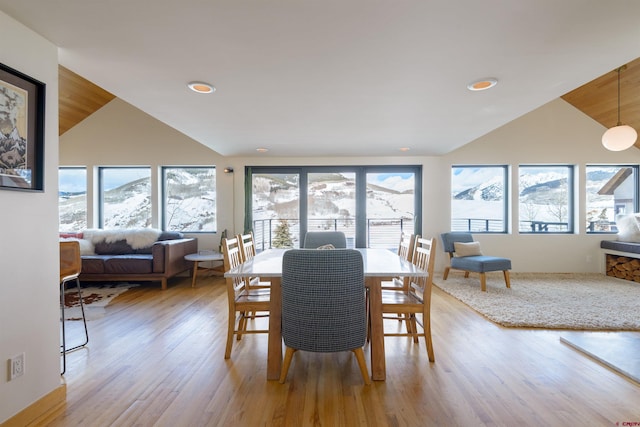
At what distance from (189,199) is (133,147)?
1.33 m

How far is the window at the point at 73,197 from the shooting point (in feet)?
18.5

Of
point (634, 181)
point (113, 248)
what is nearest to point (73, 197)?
point (113, 248)

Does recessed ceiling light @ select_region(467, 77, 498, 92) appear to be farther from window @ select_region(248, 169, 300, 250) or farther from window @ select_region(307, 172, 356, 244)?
window @ select_region(248, 169, 300, 250)

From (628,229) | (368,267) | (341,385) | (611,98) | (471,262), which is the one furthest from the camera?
(628,229)

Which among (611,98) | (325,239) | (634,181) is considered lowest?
(325,239)

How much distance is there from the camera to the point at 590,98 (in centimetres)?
496

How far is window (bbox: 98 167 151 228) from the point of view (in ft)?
18.5

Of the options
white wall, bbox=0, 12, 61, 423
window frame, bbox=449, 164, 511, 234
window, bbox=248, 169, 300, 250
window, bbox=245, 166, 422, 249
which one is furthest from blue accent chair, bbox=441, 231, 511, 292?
white wall, bbox=0, 12, 61, 423

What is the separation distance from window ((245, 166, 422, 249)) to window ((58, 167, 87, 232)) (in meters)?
3.07

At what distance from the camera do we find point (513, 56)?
6.21 feet

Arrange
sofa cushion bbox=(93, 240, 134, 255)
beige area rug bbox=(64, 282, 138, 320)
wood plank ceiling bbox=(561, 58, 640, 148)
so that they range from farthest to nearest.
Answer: sofa cushion bbox=(93, 240, 134, 255), wood plank ceiling bbox=(561, 58, 640, 148), beige area rug bbox=(64, 282, 138, 320)

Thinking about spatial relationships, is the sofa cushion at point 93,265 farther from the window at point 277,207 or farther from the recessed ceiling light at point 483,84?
the recessed ceiling light at point 483,84

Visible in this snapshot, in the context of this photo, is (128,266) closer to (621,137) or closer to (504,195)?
(504,195)

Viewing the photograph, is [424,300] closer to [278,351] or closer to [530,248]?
[278,351]
